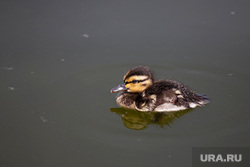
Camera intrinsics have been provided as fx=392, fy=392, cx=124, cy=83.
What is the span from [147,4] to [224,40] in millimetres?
1439

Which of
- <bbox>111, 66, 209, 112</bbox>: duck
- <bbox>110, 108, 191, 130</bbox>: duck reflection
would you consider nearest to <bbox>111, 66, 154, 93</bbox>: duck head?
<bbox>111, 66, 209, 112</bbox>: duck

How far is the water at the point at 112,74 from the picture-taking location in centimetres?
382

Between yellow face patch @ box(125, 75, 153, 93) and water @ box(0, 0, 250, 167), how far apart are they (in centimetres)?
25

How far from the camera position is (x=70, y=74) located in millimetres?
5012

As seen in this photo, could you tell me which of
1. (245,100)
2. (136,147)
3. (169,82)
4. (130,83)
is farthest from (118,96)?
(245,100)

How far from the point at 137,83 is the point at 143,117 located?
1.37 ft

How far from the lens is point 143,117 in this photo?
4410 mm

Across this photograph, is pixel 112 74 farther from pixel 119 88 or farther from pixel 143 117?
pixel 143 117

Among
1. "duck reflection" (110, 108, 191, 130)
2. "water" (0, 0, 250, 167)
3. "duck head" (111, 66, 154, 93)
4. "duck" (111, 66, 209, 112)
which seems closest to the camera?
"water" (0, 0, 250, 167)

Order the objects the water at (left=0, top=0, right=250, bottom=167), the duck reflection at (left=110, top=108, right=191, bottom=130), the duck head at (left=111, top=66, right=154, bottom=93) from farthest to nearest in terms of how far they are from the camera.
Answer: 1. the duck head at (left=111, top=66, right=154, bottom=93)
2. the duck reflection at (left=110, top=108, right=191, bottom=130)
3. the water at (left=0, top=0, right=250, bottom=167)

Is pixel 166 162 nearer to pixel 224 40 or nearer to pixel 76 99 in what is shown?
pixel 76 99

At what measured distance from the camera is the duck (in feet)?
14.2

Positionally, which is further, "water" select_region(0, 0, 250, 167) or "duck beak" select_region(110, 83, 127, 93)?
"duck beak" select_region(110, 83, 127, 93)

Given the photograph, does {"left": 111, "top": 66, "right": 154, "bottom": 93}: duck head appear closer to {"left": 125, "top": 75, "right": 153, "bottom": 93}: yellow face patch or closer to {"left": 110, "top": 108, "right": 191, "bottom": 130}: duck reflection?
{"left": 125, "top": 75, "right": 153, "bottom": 93}: yellow face patch
